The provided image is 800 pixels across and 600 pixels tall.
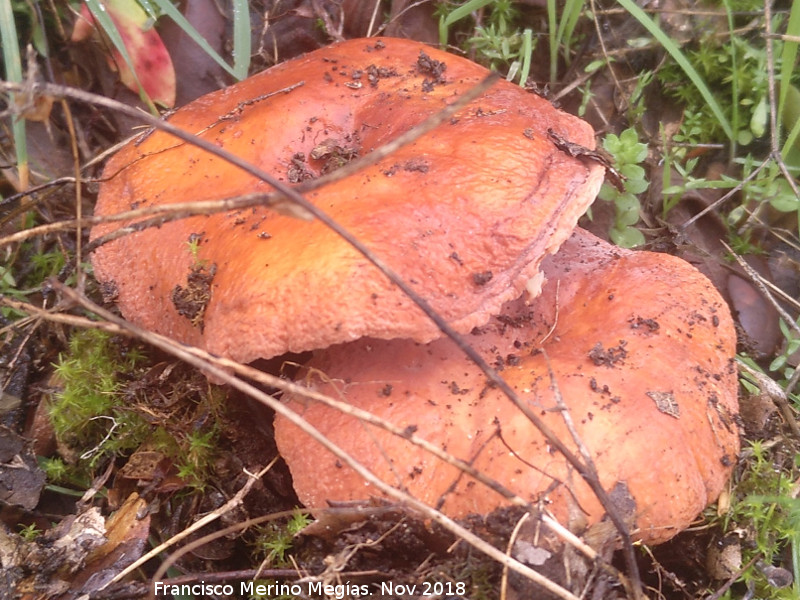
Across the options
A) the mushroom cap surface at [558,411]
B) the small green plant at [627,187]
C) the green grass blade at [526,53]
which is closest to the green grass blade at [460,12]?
the green grass blade at [526,53]

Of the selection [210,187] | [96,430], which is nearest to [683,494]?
[210,187]

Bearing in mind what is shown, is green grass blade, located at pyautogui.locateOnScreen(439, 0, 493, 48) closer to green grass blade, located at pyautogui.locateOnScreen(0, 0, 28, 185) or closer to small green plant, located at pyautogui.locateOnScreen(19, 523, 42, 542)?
green grass blade, located at pyautogui.locateOnScreen(0, 0, 28, 185)

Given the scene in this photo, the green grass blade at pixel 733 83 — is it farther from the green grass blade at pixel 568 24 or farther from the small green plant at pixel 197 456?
the small green plant at pixel 197 456

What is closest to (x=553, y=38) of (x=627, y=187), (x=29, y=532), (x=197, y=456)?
(x=627, y=187)

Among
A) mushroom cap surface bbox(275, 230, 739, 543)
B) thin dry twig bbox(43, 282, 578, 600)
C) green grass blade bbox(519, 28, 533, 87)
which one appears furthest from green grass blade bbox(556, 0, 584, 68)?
thin dry twig bbox(43, 282, 578, 600)

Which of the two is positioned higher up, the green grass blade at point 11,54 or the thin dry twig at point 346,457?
the green grass blade at point 11,54

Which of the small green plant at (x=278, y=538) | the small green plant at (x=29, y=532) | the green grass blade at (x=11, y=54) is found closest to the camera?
the small green plant at (x=278, y=538)
